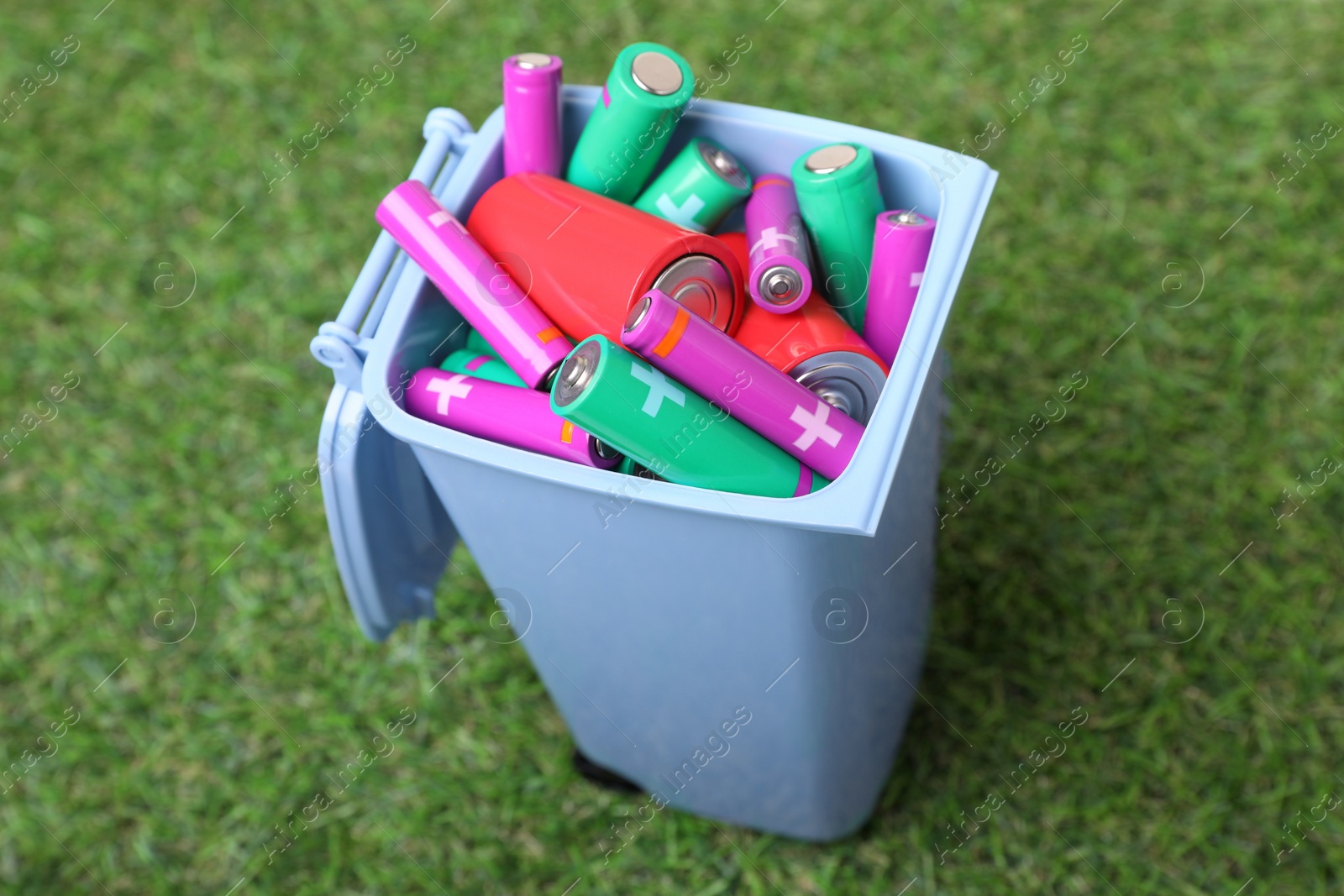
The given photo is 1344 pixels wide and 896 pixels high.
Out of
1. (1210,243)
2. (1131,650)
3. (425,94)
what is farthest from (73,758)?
(1210,243)

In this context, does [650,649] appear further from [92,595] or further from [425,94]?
[425,94]

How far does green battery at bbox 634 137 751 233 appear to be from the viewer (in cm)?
77

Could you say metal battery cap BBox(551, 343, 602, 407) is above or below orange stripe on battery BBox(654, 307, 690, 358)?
above

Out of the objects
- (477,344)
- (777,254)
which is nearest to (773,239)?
(777,254)

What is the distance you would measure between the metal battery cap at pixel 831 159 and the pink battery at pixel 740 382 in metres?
0.17

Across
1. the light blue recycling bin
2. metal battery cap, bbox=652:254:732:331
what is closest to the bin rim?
the light blue recycling bin

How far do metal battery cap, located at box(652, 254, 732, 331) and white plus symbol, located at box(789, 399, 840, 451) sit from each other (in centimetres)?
11

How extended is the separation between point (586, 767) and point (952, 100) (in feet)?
3.62

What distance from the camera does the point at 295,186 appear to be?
1659 millimetres

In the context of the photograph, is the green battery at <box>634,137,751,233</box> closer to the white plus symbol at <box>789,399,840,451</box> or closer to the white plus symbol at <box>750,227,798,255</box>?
the white plus symbol at <box>750,227,798,255</box>

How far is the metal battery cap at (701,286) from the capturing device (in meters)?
0.71

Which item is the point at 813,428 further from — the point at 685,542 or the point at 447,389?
the point at 447,389

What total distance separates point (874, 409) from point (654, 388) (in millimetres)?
139

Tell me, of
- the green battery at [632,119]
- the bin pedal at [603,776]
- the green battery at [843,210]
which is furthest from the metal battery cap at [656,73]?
the bin pedal at [603,776]
